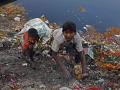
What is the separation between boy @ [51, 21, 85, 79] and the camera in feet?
16.6

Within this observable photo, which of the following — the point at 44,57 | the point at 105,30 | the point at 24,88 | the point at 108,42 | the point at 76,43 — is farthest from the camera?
the point at 105,30

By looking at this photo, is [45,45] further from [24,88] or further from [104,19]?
[104,19]

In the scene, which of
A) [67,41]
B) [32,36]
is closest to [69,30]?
[67,41]

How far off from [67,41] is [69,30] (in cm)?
23

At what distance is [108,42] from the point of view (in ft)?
24.5

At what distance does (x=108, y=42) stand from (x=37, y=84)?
8.82ft

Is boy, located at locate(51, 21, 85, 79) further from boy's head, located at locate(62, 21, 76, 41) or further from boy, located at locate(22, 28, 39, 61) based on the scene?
boy, located at locate(22, 28, 39, 61)

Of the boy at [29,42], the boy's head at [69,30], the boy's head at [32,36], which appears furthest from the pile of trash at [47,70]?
the boy's head at [69,30]

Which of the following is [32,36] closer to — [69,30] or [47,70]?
[47,70]

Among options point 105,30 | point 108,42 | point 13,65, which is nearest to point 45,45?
point 13,65

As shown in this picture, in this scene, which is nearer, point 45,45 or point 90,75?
point 90,75

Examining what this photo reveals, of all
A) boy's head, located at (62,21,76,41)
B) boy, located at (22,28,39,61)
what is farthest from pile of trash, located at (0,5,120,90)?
boy's head, located at (62,21,76,41)

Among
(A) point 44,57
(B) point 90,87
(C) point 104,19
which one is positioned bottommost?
(B) point 90,87

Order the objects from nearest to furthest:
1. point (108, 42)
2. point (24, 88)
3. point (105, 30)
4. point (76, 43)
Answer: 1. point (24, 88)
2. point (76, 43)
3. point (108, 42)
4. point (105, 30)
